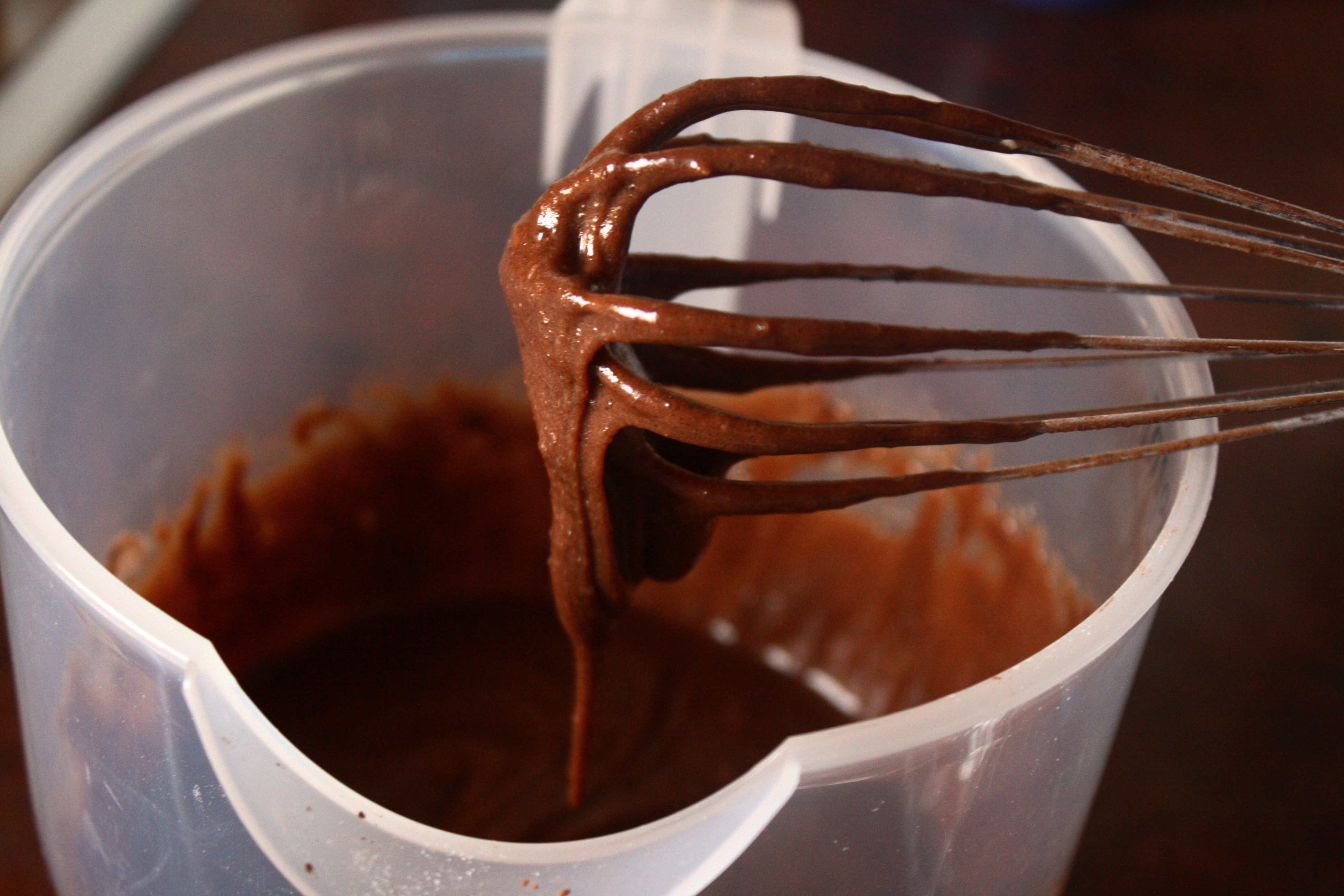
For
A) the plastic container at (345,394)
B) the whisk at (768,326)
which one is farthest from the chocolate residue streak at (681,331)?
the plastic container at (345,394)

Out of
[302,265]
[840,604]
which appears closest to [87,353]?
[302,265]

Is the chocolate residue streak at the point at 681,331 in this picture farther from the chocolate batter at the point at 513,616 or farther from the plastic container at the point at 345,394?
the chocolate batter at the point at 513,616

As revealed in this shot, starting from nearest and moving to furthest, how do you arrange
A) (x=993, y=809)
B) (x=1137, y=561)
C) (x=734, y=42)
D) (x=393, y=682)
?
(x=993, y=809), (x=1137, y=561), (x=734, y=42), (x=393, y=682)

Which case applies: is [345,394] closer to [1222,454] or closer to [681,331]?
[681,331]

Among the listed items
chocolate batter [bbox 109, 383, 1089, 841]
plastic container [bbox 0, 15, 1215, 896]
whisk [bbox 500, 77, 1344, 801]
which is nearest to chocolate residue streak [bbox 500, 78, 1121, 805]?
whisk [bbox 500, 77, 1344, 801]

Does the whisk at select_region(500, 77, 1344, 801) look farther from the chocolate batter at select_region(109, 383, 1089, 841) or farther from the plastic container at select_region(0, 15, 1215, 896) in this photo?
the chocolate batter at select_region(109, 383, 1089, 841)

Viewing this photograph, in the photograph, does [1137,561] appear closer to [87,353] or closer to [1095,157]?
[1095,157]
